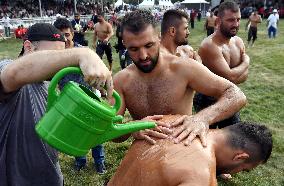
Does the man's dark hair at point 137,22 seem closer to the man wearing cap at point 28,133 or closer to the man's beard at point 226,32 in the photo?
the man wearing cap at point 28,133

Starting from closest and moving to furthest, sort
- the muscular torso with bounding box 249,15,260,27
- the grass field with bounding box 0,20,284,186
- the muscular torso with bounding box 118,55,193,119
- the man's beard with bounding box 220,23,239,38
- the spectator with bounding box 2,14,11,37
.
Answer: the muscular torso with bounding box 118,55,193,119, the man's beard with bounding box 220,23,239,38, the grass field with bounding box 0,20,284,186, the muscular torso with bounding box 249,15,260,27, the spectator with bounding box 2,14,11,37

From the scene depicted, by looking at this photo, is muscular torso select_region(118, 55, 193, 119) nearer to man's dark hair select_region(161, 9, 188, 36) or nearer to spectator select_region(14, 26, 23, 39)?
man's dark hair select_region(161, 9, 188, 36)

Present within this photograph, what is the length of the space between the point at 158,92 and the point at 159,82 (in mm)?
69

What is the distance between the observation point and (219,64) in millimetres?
4207

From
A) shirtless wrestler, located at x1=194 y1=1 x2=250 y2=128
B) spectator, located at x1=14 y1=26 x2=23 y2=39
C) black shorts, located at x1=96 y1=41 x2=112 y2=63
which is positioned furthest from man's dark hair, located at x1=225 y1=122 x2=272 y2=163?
spectator, located at x1=14 y1=26 x2=23 y2=39

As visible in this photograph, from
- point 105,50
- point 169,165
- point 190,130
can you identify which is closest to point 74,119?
point 169,165

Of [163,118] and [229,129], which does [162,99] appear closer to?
[163,118]

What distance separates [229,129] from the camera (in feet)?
7.00

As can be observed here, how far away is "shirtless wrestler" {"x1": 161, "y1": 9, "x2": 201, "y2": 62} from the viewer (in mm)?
4585

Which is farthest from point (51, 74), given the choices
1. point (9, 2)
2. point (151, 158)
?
point (9, 2)

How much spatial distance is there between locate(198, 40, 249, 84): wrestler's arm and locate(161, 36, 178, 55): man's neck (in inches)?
14.6

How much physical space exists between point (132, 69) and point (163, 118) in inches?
25.7

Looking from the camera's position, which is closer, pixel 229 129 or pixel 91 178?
pixel 229 129

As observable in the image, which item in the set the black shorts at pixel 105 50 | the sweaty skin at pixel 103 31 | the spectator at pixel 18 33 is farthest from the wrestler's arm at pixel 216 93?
the spectator at pixel 18 33
